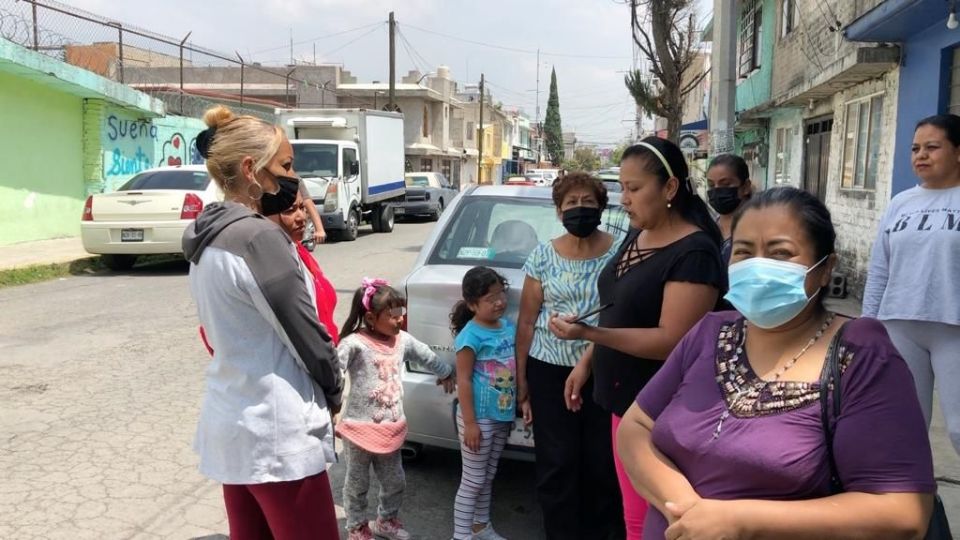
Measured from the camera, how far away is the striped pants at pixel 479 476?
3.37 metres

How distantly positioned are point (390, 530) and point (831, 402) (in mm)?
2448

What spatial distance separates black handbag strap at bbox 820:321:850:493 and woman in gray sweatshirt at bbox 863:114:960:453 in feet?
6.37

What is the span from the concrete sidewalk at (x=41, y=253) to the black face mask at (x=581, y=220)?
10335 millimetres

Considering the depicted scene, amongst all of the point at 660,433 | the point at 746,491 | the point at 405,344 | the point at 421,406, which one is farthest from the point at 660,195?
the point at 421,406

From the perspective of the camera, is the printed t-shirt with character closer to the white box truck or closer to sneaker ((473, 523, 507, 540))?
sneaker ((473, 523, 507, 540))

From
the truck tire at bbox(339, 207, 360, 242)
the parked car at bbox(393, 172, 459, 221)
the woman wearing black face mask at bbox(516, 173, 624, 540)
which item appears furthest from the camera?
the parked car at bbox(393, 172, 459, 221)

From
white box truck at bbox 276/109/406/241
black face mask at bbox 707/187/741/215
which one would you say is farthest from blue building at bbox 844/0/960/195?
white box truck at bbox 276/109/406/241

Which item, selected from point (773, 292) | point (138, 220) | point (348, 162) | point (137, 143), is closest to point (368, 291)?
point (773, 292)

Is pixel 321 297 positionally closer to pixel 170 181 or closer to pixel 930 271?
pixel 930 271

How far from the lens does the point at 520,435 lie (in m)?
3.49

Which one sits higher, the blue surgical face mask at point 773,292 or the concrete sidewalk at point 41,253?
the blue surgical face mask at point 773,292

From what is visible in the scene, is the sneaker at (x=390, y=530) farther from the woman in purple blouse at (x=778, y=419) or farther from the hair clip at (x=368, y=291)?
the woman in purple blouse at (x=778, y=419)

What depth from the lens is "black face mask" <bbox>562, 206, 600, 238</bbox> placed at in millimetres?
3098

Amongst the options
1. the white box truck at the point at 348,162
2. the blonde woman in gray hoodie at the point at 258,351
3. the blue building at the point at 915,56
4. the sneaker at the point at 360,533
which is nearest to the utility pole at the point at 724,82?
the blue building at the point at 915,56
